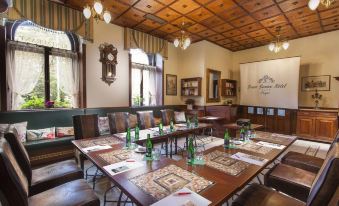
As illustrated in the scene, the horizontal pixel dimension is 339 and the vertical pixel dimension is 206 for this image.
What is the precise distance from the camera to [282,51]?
244 inches

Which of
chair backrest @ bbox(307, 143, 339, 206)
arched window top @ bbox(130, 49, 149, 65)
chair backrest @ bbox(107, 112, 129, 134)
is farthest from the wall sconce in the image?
chair backrest @ bbox(307, 143, 339, 206)

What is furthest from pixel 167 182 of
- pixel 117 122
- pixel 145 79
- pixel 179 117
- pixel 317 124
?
pixel 317 124

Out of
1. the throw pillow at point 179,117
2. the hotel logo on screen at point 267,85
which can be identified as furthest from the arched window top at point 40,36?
the hotel logo on screen at point 267,85

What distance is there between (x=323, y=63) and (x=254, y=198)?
19.6 feet

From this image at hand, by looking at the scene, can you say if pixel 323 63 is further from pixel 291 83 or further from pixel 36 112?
pixel 36 112

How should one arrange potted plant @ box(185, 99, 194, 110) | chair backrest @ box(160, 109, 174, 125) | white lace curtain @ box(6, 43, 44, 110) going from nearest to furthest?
1. white lace curtain @ box(6, 43, 44, 110)
2. chair backrest @ box(160, 109, 174, 125)
3. potted plant @ box(185, 99, 194, 110)

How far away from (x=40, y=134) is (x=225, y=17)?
4.83m

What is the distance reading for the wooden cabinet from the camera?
4.80m

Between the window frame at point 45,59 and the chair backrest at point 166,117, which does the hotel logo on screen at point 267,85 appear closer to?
the chair backrest at point 166,117

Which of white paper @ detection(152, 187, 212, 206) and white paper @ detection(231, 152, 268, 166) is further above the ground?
white paper @ detection(231, 152, 268, 166)

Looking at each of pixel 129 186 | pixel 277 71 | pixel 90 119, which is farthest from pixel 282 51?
pixel 129 186

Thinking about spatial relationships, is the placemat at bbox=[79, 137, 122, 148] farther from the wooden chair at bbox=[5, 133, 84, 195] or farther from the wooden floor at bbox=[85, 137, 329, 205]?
the wooden floor at bbox=[85, 137, 329, 205]

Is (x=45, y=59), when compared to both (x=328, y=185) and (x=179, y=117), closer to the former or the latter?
(x=179, y=117)

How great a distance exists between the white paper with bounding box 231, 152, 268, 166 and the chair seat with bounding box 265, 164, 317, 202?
1.26ft
